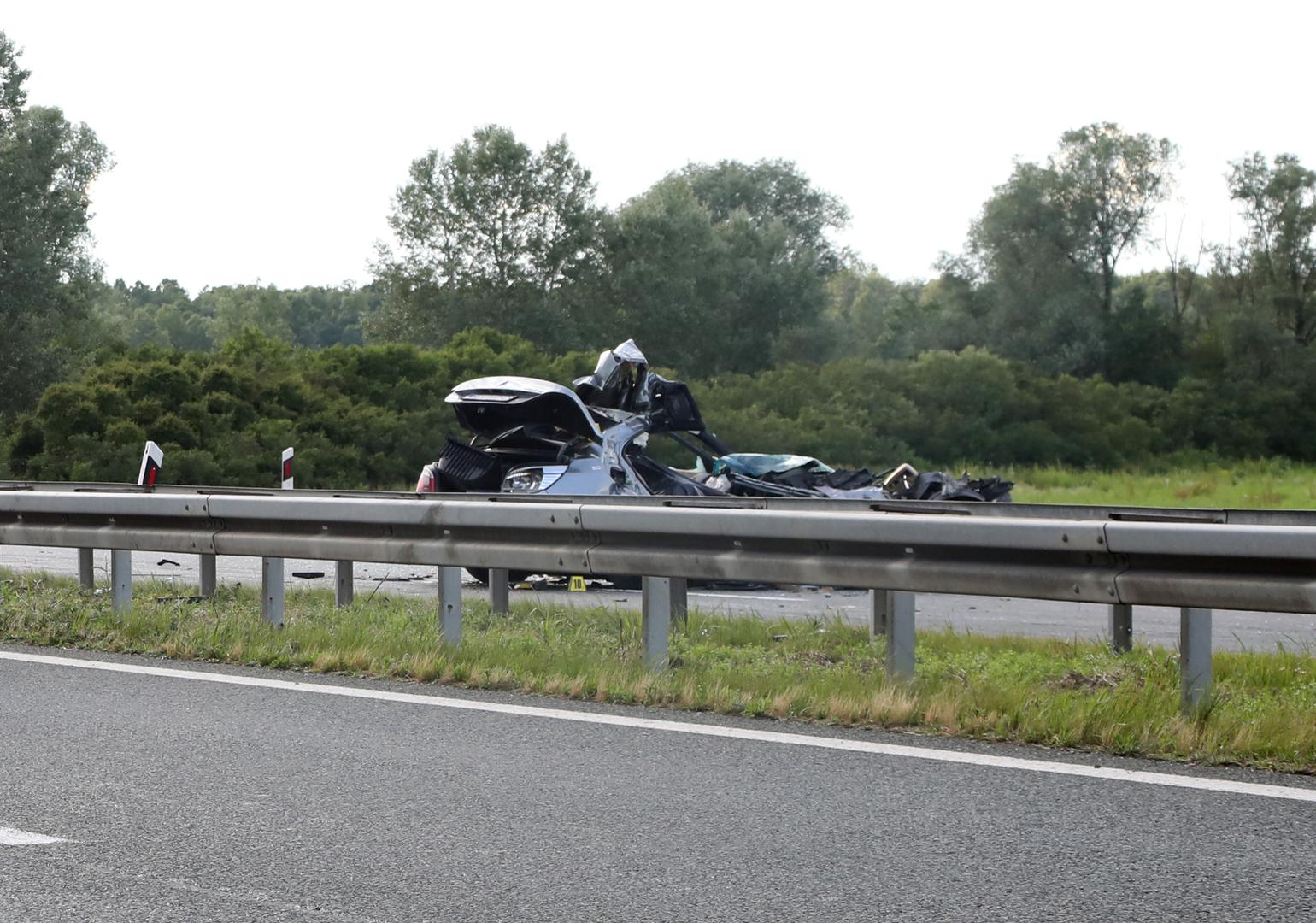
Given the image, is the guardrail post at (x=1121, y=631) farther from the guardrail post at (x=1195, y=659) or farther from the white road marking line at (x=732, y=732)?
the white road marking line at (x=732, y=732)

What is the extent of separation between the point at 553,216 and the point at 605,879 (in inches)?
2491

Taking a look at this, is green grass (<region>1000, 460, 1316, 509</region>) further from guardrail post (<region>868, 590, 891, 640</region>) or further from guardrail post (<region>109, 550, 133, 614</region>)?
guardrail post (<region>109, 550, 133, 614</region>)

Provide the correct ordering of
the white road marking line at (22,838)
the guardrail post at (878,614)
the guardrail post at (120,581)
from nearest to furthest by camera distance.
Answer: the white road marking line at (22,838) → the guardrail post at (878,614) → the guardrail post at (120,581)

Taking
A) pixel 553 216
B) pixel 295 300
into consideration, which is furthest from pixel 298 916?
pixel 295 300

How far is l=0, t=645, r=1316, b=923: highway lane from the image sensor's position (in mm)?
4004

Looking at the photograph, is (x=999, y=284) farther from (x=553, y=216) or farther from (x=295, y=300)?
(x=295, y=300)

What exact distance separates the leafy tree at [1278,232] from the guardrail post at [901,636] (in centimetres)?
5846

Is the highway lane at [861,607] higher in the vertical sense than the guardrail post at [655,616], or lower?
lower

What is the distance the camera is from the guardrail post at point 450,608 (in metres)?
8.11

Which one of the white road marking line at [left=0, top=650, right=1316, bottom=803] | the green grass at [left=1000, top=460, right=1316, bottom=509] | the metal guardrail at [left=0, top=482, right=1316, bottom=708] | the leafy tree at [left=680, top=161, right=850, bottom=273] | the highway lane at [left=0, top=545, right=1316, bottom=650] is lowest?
the green grass at [left=1000, top=460, right=1316, bottom=509]

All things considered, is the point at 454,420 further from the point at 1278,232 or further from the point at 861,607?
the point at 1278,232

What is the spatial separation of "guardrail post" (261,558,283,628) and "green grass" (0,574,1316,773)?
116 mm

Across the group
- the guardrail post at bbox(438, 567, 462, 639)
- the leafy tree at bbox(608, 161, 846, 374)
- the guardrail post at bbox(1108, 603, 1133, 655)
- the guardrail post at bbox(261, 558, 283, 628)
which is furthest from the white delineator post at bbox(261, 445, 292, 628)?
the leafy tree at bbox(608, 161, 846, 374)

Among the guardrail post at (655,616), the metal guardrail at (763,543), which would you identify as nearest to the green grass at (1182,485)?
the metal guardrail at (763,543)
